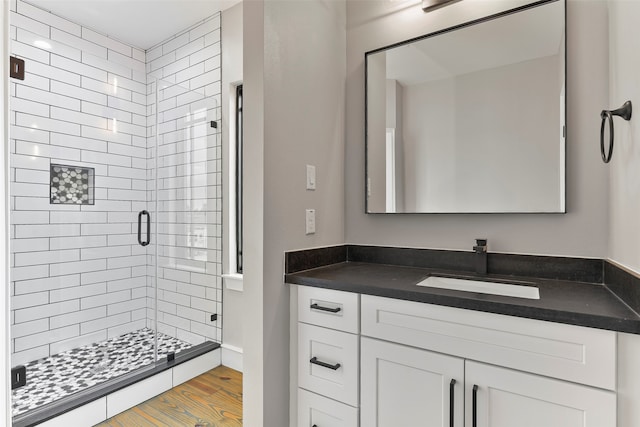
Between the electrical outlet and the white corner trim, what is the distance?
102 cm

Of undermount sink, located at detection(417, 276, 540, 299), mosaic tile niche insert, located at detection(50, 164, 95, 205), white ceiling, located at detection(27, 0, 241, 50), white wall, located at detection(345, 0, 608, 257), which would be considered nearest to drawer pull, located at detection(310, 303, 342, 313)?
undermount sink, located at detection(417, 276, 540, 299)

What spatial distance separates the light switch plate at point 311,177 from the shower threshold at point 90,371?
1650mm

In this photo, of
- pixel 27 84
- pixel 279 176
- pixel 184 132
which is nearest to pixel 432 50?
pixel 279 176

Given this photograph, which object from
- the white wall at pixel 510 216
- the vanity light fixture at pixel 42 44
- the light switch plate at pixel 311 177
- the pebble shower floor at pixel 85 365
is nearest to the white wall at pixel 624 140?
the white wall at pixel 510 216

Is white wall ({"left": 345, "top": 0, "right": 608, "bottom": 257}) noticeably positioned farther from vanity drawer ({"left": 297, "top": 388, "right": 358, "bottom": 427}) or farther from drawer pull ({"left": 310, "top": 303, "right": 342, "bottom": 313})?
vanity drawer ({"left": 297, "top": 388, "right": 358, "bottom": 427})

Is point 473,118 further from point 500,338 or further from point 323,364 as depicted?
point 323,364

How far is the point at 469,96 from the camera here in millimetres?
1554

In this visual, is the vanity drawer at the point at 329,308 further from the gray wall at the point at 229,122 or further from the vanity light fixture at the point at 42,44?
the vanity light fixture at the point at 42,44

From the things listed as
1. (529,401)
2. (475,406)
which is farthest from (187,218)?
(529,401)

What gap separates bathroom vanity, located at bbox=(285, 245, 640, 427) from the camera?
3.00 ft

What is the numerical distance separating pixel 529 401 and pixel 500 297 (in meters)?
0.30

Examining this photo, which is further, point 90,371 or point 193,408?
point 90,371

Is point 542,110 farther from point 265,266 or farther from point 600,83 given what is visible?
point 265,266

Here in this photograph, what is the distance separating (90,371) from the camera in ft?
7.34
